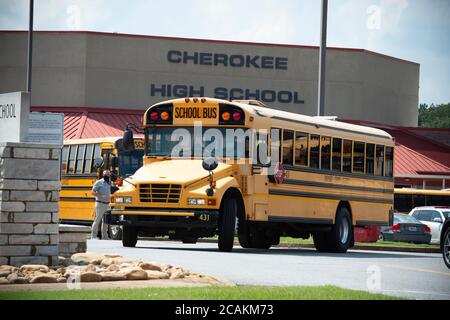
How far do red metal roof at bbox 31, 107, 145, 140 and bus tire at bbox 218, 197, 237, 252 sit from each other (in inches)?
1164

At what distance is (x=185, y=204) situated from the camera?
23.0m

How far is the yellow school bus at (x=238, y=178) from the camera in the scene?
2316 cm

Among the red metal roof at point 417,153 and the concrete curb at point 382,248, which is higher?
the red metal roof at point 417,153

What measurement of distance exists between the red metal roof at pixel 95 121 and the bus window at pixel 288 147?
28.0 meters

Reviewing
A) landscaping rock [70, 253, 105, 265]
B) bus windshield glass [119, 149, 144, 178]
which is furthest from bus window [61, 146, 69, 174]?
landscaping rock [70, 253, 105, 265]

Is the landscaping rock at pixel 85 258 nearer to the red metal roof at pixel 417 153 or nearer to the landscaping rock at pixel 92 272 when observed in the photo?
the landscaping rock at pixel 92 272

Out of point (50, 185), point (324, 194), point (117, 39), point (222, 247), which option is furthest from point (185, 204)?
point (117, 39)

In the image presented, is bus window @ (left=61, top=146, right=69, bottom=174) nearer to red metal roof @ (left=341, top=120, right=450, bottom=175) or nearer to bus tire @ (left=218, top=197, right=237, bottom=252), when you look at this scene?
bus tire @ (left=218, top=197, right=237, bottom=252)

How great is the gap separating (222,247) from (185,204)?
3.71 feet

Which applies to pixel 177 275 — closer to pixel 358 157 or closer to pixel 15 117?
pixel 15 117

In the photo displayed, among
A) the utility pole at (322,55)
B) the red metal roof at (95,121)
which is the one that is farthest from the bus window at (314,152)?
the red metal roof at (95,121)

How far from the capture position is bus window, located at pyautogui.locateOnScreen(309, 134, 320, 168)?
85.1 ft

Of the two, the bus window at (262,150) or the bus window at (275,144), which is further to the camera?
the bus window at (275,144)
